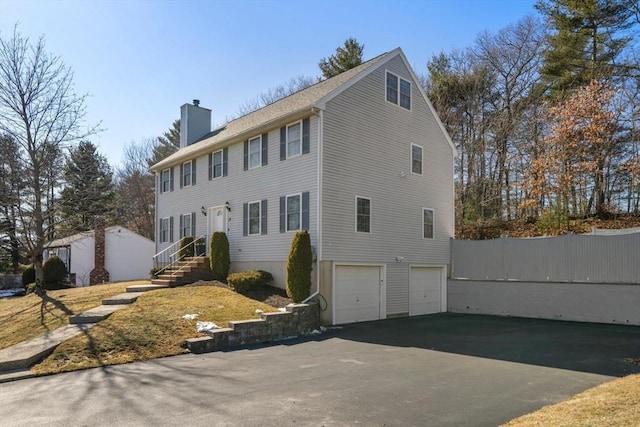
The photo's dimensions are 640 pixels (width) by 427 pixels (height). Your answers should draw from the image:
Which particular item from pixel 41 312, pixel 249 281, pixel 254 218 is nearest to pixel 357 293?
pixel 249 281

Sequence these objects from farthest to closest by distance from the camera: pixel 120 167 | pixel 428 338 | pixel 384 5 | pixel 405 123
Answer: pixel 120 167 < pixel 405 123 < pixel 384 5 < pixel 428 338

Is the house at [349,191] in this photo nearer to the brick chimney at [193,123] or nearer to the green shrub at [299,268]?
the green shrub at [299,268]

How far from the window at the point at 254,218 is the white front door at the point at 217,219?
1.76m

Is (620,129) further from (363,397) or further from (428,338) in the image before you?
(363,397)

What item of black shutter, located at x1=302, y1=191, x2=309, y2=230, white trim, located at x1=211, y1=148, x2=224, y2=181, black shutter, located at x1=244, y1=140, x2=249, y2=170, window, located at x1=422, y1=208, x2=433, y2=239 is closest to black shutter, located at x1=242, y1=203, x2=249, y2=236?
black shutter, located at x1=244, y1=140, x2=249, y2=170

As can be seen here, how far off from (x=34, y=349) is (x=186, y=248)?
916 centimetres

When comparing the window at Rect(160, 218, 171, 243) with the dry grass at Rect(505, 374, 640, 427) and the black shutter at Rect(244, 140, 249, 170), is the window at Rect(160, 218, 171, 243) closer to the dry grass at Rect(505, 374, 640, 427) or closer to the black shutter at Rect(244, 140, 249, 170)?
the black shutter at Rect(244, 140, 249, 170)

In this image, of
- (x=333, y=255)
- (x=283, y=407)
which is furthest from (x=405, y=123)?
(x=283, y=407)

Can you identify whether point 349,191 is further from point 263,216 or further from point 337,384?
point 337,384

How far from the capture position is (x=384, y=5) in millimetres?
11789

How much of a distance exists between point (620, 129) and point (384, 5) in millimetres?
13894

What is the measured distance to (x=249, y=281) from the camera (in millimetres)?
13648

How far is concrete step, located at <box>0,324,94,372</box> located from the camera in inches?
311

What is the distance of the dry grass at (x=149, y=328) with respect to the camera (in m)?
8.44
